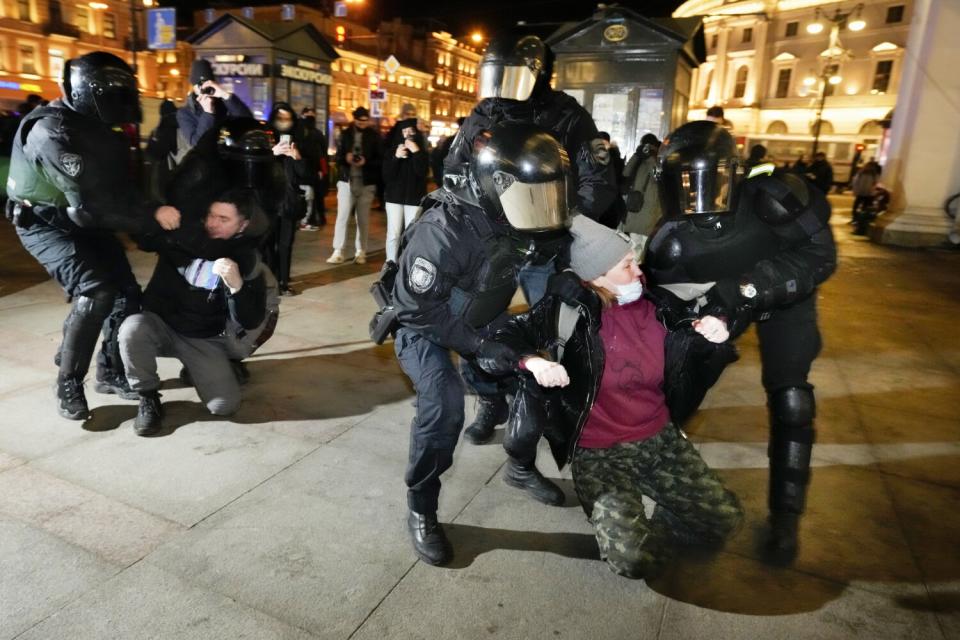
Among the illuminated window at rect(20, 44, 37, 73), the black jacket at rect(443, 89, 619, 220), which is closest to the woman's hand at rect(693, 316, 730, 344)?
the black jacket at rect(443, 89, 619, 220)

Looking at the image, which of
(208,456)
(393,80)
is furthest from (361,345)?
(393,80)

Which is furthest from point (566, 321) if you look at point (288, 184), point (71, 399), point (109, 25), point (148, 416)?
point (109, 25)

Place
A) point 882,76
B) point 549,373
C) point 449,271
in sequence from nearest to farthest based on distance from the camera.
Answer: point 549,373 < point 449,271 < point 882,76

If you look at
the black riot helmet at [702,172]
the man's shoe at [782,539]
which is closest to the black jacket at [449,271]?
the black riot helmet at [702,172]

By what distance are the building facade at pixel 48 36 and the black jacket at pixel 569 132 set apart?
43.0m

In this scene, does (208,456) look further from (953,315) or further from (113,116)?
(953,315)

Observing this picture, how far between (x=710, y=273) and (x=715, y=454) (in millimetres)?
1370

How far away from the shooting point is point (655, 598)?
2451 millimetres

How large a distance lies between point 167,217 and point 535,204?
233 centimetres

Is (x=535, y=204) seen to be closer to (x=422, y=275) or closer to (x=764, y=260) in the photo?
(x=422, y=275)

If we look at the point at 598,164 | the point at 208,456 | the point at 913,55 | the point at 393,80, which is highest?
the point at 393,80

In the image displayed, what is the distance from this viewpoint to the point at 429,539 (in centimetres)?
263

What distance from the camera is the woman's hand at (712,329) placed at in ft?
8.04

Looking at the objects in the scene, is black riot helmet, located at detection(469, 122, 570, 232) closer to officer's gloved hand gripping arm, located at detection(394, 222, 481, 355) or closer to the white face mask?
officer's gloved hand gripping arm, located at detection(394, 222, 481, 355)
